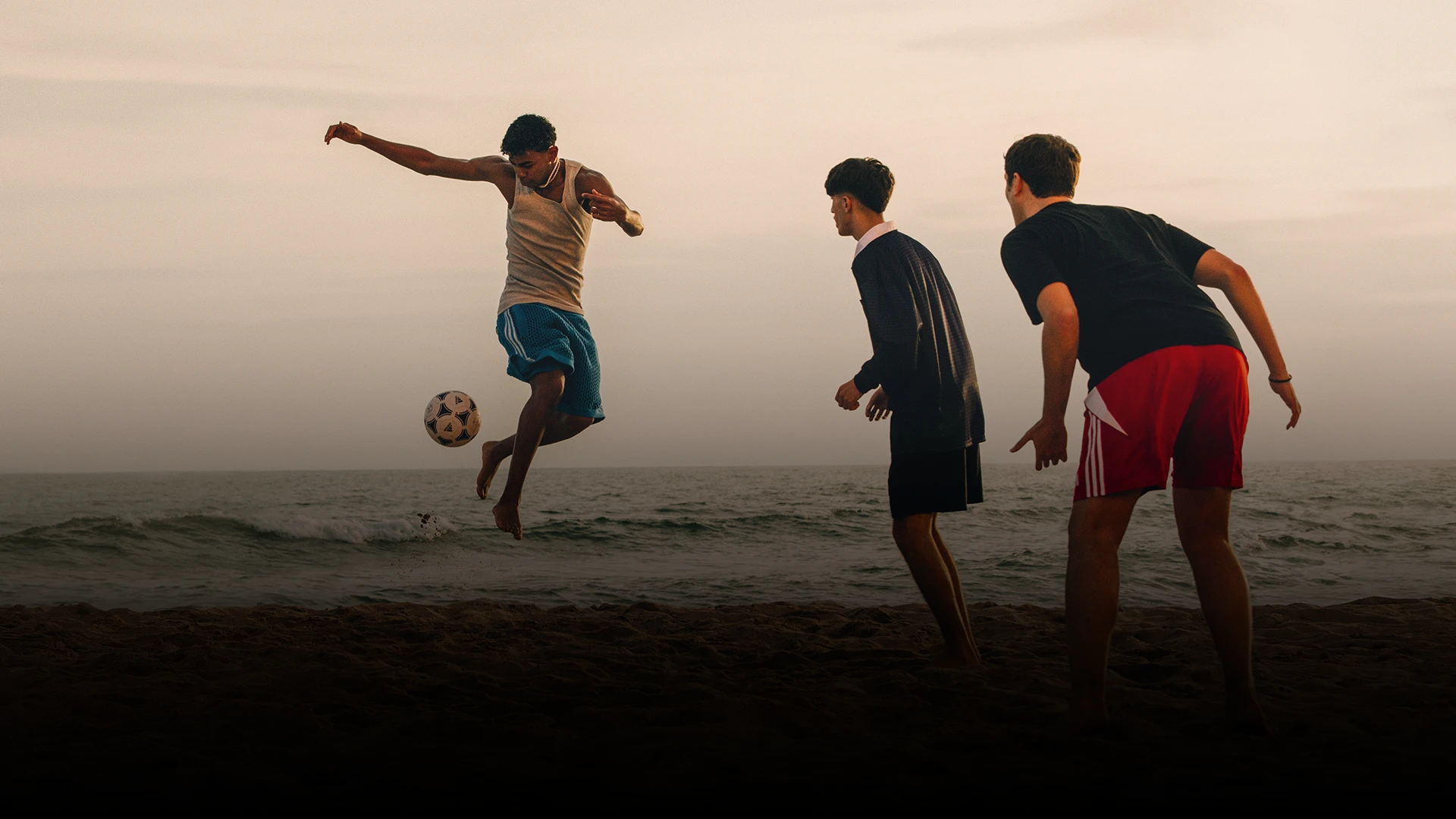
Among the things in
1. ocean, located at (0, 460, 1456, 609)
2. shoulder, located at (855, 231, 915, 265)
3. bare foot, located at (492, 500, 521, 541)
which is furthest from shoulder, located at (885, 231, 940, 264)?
ocean, located at (0, 460, 1456, 609)

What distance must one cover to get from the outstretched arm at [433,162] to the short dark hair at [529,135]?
0.94ft

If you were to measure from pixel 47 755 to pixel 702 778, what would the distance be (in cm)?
229

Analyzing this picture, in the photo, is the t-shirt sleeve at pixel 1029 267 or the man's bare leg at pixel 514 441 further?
the man's bare leg at pixel 514 441

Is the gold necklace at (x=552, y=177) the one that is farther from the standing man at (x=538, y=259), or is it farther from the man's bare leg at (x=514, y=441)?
the man's bare leg at (x=514, y=441)

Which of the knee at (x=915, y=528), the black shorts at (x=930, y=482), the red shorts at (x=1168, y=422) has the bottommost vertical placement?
the knee at (x=915, y=528)

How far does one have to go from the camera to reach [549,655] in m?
5.32

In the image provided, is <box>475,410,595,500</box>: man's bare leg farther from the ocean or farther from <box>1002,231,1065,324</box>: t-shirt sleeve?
the ocean

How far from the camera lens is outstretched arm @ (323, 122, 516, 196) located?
5410 mm

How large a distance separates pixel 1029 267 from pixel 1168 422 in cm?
72

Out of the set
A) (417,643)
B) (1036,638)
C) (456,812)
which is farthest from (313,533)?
(456,812)

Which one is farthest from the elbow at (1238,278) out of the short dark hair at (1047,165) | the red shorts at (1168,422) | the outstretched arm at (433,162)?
the outstretched arm at (433,162)

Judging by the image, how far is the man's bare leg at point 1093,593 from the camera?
337 centimetres

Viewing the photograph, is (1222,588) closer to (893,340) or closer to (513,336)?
(893,340)

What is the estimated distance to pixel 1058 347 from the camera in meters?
3.31
